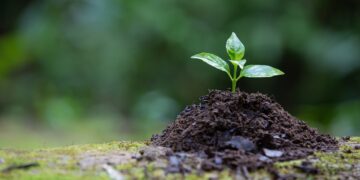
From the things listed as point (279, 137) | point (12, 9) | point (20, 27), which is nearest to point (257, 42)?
point (20, 27)

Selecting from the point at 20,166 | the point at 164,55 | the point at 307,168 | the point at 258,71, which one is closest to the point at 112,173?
the point at 20,166

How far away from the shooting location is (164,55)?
530 centimetres

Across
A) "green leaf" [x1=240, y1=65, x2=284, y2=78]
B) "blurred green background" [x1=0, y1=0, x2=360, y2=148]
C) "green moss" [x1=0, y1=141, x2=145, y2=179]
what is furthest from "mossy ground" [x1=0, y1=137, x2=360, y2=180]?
"blurred green background" [x1=0, y1=0, x2=360, y2=148]

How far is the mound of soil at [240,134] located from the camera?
1.47 m

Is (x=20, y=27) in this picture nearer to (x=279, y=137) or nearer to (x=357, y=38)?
(x=357, y=38)

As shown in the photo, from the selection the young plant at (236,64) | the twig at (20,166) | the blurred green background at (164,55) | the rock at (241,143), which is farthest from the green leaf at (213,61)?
the blurred green background at (164,55)

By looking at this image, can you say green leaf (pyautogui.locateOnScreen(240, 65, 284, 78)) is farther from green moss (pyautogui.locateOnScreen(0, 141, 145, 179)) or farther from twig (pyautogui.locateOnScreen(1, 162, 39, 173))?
twig (pyautogui.locateOnScreen(1, 162, 39, 173))

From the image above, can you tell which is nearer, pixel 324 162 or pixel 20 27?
pixel 324 162

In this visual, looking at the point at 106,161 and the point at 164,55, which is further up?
the point at 164,55

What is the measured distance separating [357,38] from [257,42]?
3.15ft

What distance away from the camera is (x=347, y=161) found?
60.9 inches

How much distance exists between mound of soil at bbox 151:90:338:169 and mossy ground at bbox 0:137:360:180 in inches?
1.8

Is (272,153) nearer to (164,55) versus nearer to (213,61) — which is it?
(213,61)

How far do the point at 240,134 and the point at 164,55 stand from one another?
379 centimetres
